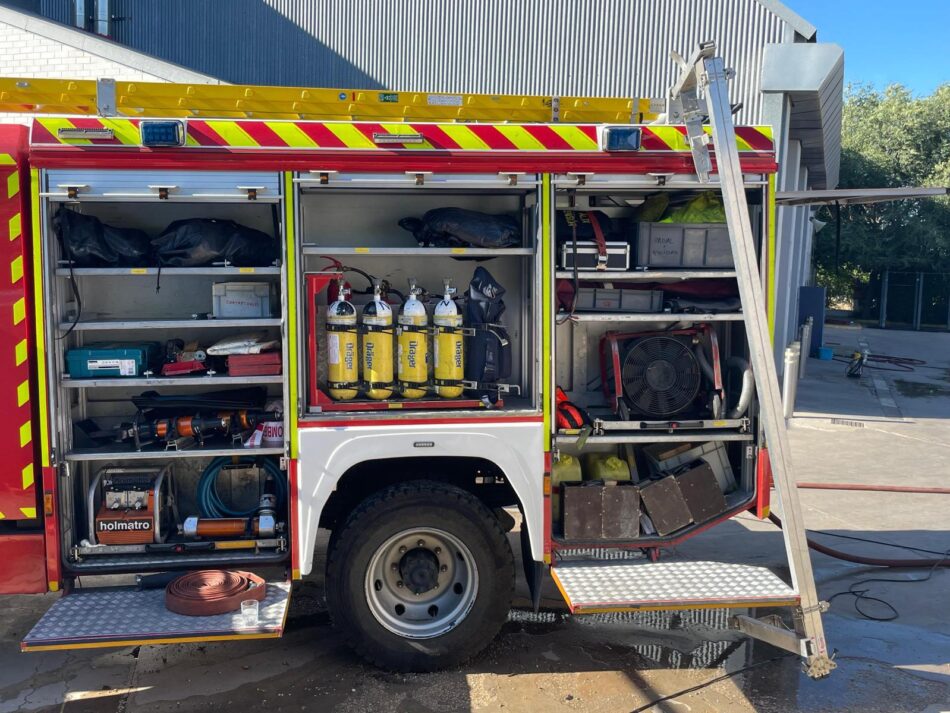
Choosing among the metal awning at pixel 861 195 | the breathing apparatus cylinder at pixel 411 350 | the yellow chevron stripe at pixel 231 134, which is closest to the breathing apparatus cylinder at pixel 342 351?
the breathing apparatus cylinder at pixel 411 350

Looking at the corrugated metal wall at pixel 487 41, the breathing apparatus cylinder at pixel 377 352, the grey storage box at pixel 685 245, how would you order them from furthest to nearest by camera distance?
the corrugated metal wall at pixel 487 41 < the grey storage box at pixel 685 245 < the breathing apparatus cylinder at pixel 377 352

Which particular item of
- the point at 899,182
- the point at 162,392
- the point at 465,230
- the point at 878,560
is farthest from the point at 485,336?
the point at 899,182

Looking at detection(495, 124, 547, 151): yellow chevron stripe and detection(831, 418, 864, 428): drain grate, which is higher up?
detection(495, 124, 547, 151): yellow chevron stripe

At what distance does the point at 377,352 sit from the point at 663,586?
1.96 meters

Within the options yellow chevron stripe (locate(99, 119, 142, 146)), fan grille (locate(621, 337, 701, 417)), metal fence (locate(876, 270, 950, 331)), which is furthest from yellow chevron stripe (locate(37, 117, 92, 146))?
metal fence (locate(876, 270, 950, 331))

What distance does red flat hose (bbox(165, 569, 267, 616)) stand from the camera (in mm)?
4273

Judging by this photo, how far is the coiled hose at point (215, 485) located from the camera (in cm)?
490

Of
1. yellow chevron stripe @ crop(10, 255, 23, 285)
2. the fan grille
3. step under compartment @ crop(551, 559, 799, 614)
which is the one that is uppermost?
yellow chevron stripe @ crop(10, 255, 23, 285)

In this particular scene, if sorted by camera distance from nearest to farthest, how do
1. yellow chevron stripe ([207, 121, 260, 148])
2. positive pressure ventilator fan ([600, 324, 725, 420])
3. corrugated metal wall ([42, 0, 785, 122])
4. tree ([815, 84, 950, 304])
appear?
yellow chevron stripe ([207, 121, 260, 148]) → positive pressure ventilator fan ([600, 324, 725, 420]) → corrugated metal wall ([42, 0, 785, 122]) → tree ([815, 84, 950, 304])

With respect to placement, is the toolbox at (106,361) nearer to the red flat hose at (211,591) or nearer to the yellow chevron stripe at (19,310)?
the yellow chevron stripe at (19,310)

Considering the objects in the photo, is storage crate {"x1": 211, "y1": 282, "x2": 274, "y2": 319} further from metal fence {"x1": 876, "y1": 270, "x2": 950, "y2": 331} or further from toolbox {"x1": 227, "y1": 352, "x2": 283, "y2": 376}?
metal fence {"x1": 876, "y1": 270, "x2": 950, "y2": 331}

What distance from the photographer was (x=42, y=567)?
438cm

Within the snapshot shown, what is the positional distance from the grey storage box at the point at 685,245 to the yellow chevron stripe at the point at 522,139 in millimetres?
787

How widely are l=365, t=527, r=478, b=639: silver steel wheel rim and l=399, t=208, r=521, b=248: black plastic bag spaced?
158 centimetres
